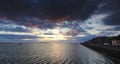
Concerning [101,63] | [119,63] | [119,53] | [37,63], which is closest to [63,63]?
[37,63]

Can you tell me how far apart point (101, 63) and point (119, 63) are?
17.1 ft

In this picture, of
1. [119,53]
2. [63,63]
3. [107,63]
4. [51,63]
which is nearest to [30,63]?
[51,63]

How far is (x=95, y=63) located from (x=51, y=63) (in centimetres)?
1212

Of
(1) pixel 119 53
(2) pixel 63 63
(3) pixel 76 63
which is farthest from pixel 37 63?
(1) pixel 119 53

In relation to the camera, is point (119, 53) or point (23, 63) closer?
point (23, 63)

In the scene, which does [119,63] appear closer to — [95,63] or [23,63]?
[95,63]

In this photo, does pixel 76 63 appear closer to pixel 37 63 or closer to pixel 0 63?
pixel 37 63

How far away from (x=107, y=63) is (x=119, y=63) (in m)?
3.58

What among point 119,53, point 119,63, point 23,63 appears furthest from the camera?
point 119,53

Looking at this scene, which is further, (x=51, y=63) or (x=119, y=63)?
(x=51, y=63)

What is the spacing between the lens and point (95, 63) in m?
45.0

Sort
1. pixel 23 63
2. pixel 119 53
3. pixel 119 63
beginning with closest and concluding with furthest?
pixel 119 63
pixel 23 63
pixel 119 53

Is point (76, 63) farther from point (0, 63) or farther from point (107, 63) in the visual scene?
point (0, 63)

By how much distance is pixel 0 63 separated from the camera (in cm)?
4294
